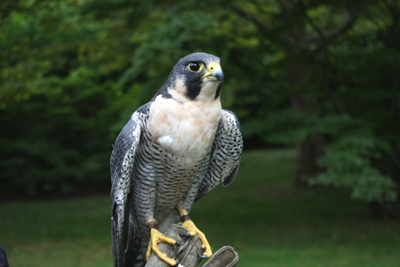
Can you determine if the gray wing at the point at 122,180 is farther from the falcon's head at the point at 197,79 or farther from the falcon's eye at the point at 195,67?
the falcon's eye at the point at 195,67

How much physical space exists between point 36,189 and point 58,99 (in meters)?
2.65

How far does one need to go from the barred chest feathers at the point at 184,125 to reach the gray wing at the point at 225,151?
23 centimetres

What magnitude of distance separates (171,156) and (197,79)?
0.43 metres

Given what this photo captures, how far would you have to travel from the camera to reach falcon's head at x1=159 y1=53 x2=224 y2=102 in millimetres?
2084

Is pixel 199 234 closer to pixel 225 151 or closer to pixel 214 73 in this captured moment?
pixel 225 151

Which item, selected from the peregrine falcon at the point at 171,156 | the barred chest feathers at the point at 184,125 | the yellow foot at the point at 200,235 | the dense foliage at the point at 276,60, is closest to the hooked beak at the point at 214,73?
the peregrine falcon at the point at 171,156

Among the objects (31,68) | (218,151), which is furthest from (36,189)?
(218,151)

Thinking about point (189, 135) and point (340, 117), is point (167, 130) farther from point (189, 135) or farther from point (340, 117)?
point (340, 117)

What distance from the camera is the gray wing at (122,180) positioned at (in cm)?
223

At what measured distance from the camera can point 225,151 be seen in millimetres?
2496

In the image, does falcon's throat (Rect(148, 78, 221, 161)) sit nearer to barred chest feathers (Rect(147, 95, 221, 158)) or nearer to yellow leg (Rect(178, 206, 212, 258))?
barred chest feathers (Rect(147, 95, 221, 158))

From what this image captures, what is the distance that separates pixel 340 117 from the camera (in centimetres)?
571

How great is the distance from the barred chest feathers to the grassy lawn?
282 centimetres

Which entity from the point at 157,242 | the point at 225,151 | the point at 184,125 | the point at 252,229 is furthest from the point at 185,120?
the point at 252,229
